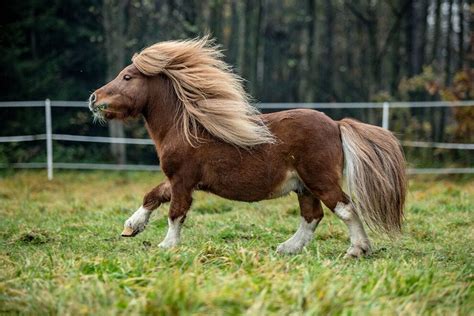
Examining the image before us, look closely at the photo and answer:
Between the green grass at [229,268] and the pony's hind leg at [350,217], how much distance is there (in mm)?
138

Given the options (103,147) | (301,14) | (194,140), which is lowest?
(103,147)

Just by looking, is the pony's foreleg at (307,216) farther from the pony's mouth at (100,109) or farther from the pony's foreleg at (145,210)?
the pony's mouth at (100,109)

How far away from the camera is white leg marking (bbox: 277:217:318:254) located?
223 inches

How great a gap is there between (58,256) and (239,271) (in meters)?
1.76

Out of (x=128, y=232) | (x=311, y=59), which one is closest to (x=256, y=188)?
(x=128, y=232)

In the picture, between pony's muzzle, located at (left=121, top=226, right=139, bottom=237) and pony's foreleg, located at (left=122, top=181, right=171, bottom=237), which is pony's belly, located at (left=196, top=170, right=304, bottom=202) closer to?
pony's foreleg, located at (left=122, top=181, right=171, bottom=237)

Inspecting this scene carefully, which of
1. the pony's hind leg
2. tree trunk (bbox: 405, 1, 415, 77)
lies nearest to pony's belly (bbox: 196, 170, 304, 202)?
the pony's hind leg

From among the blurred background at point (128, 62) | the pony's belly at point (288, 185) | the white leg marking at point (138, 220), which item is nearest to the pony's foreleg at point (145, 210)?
the white leg marking at point (138, 220)

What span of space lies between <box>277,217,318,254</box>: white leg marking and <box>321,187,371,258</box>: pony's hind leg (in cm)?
42

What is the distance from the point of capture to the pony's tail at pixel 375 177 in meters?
5.39

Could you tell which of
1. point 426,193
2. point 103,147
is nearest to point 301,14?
point 103,147

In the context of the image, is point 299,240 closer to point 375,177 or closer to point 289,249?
point 289,249

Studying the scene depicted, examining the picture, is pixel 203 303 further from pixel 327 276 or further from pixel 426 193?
pixel 426 193

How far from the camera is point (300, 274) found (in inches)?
163
